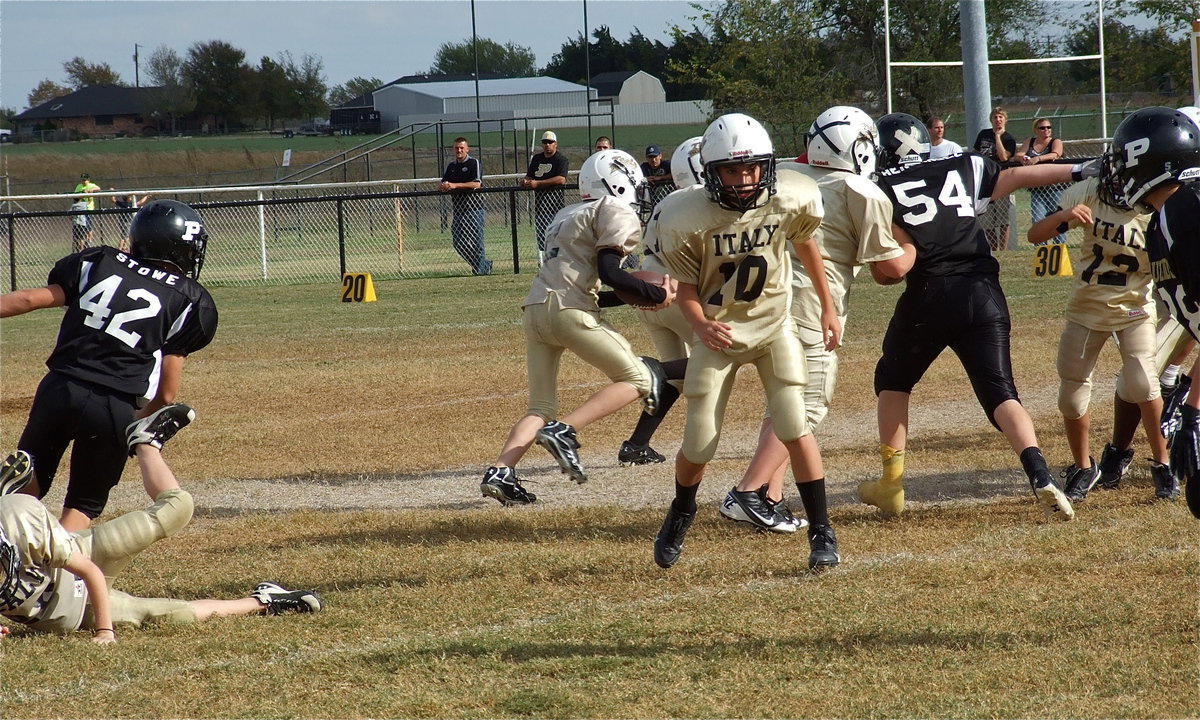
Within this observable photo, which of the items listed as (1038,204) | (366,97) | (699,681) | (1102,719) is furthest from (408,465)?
(366,97)

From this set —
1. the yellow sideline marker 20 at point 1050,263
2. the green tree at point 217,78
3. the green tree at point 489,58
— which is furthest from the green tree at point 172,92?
the yellow sideline marker 20 at point 1050,263

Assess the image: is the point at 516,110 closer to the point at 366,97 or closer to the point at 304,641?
the point at 366,97

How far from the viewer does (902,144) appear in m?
6.08

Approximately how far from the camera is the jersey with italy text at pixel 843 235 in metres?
5.63

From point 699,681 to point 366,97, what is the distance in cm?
7681

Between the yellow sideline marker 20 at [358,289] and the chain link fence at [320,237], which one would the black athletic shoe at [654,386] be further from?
the chain link fence at [320,237]

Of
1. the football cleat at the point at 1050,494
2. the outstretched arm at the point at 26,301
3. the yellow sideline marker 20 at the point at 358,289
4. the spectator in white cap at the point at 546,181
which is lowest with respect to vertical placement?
the football cleat at the point at 1050,494

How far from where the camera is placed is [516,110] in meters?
61.0

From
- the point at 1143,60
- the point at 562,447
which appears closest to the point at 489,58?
the point at 1143,60

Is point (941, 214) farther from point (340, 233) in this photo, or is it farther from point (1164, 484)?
point (340, 233)

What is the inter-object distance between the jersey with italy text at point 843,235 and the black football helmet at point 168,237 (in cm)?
274

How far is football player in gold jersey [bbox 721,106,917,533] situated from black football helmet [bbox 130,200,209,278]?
2623 millimetres

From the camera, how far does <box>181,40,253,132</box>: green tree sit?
232 feet

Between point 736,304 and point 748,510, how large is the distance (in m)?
1.13
